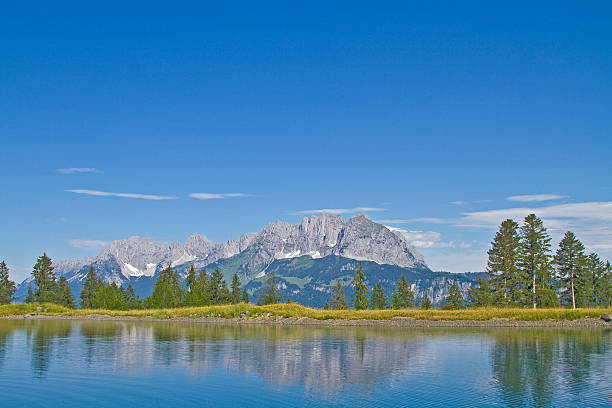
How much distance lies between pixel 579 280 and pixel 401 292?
39418 millimetres

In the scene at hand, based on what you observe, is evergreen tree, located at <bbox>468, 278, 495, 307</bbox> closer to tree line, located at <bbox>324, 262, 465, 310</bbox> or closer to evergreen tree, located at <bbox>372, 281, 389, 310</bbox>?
tree line, located at <bbox>324, 262, 465, 310</bbox>

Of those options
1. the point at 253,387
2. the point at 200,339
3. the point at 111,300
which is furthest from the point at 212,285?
the point at 253,387

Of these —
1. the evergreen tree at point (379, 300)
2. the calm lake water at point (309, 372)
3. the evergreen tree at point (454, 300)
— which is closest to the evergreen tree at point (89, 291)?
the evergreen tree at point (379, 300)

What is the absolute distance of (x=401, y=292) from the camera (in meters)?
126

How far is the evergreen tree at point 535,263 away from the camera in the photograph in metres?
91.4

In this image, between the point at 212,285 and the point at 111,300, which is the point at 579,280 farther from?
the point at 111,300

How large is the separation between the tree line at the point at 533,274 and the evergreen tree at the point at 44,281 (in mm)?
105171

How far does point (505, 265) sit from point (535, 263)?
5163mm

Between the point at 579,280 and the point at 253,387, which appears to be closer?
the point at 253,387

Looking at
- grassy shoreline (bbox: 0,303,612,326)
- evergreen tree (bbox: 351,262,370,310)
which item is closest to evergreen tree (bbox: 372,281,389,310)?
evergreen tree (bbox: 351,262,370,310)

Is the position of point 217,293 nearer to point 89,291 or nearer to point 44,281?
point 89,291

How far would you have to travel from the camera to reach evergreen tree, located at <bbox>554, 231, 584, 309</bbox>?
101875 mm

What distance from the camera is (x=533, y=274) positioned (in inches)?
3654

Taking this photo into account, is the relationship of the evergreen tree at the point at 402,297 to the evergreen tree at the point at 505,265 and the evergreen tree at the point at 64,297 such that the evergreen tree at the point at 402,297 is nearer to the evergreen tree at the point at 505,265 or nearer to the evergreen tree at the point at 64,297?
the evergreen tree at the point at 505,265
